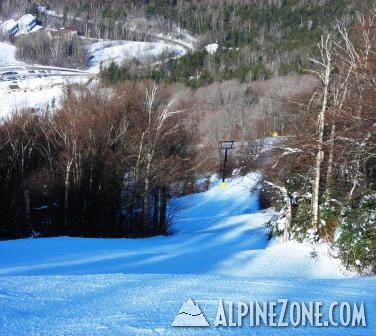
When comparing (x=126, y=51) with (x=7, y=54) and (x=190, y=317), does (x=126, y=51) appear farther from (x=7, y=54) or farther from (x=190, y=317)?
(x=190, y=317)

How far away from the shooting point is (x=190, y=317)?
207 inches

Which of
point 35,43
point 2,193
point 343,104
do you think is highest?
point 35,43

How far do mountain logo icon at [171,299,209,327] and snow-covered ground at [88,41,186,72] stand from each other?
133 metres

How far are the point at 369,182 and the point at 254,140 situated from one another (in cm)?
4035

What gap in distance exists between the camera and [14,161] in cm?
3647

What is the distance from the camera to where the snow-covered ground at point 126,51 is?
141 m

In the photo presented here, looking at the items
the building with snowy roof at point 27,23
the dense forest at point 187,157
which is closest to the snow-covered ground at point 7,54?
the building with snowy roof at point 27,23

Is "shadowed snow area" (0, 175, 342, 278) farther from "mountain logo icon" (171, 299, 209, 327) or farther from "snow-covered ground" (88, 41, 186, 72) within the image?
"snow-covered ground" (88, 41, 186, 72)

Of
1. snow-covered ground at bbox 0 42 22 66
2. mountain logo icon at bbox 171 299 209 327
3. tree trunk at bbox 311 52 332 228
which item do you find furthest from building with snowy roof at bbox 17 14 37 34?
mountain logo icon at bbox 171 299 209 327

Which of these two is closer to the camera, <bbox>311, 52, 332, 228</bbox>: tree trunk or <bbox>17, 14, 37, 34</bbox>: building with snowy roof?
<bbox>311, 52, 332, 228</bbox>: tree trunk

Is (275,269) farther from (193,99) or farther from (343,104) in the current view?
(193,99)

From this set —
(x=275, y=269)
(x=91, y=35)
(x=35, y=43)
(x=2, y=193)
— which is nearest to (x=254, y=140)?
(x=2, y=193)

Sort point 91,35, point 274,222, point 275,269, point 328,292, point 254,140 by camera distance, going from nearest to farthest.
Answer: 1. point 328,292
2. point 275,269
3. point 274,222
4. point 254,140
5. point 91,35

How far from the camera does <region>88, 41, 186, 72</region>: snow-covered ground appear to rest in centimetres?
14138
